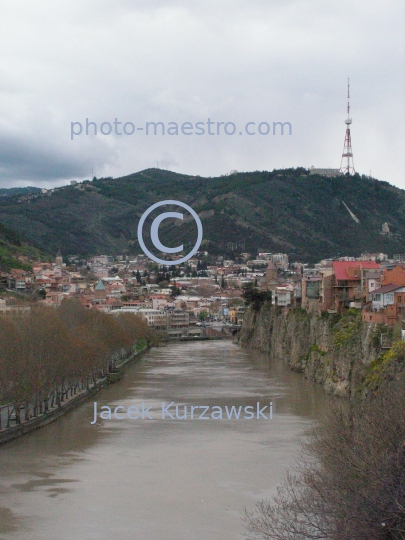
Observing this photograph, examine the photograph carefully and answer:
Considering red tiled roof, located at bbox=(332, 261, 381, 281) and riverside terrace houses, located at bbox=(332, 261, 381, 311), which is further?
red tiled roof, located at bbox=(332, 261, 381, 281)

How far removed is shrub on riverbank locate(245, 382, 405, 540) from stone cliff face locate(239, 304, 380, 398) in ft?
33.3

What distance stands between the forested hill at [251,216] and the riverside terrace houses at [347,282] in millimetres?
66142

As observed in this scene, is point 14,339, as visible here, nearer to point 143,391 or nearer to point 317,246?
A: point 143,391

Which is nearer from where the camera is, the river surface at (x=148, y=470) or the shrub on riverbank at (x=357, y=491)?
the shrub on riverbank at (x=357, y=491)

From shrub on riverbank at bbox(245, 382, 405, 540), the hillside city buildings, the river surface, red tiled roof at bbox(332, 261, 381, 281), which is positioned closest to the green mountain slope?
the hillside city buildings

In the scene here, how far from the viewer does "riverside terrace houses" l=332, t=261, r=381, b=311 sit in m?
31.9

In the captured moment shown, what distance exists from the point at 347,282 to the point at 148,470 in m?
19.9

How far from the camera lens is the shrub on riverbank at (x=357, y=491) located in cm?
844

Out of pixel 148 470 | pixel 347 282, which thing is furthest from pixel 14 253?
pixel 148 470

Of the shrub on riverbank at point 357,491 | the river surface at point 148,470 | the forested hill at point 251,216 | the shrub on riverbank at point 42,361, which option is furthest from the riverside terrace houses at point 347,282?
the forested hill at point 251,216

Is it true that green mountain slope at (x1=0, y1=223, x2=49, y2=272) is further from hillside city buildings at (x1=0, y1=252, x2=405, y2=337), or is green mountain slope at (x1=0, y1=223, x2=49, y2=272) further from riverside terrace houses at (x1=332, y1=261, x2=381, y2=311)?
riverside terrace houses at (x1=332, y1=261, x2=381, y2=311)

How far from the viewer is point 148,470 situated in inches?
557

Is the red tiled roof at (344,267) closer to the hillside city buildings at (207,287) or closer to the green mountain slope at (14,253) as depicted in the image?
the hillside city buildings at (207,287)

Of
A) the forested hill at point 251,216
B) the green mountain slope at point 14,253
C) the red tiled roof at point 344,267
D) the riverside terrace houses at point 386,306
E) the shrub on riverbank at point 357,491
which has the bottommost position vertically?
the shrub on riverbank at point 357,491
